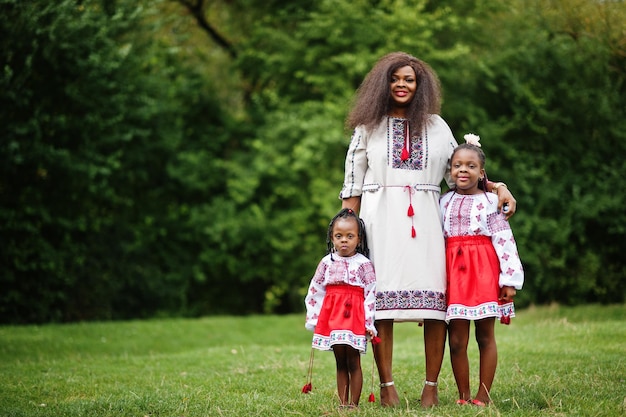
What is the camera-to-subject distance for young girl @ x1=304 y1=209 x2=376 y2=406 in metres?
4.64

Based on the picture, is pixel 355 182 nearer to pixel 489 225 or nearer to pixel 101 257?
pixel 489 225

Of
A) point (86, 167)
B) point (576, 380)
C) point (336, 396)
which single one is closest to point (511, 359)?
point (576, 380)

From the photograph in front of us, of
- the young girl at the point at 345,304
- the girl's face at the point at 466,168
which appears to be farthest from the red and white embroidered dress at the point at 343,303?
the girl's face at the point at 466,168

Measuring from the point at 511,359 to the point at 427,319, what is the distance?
7.96 feet

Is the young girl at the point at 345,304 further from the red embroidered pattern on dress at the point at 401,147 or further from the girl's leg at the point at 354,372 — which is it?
the red embroidered pattern on dress at the point at 401,147

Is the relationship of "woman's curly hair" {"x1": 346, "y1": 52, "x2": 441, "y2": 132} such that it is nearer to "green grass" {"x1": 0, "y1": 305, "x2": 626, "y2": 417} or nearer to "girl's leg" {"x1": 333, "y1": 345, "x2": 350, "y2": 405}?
"girl's leg" {"x1": 333, "y1": 345, "x2": 350, "y2": 405}

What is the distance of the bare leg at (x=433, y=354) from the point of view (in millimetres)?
4828

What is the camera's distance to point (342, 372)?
Result: 480 cm

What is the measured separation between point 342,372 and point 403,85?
1.85 m

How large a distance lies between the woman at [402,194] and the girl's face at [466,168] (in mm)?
172

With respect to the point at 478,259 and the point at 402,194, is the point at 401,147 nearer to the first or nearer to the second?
the point at 402,194

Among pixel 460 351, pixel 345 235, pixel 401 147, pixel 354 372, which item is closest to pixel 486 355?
pixel 460 351

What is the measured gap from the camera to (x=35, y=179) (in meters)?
12.7

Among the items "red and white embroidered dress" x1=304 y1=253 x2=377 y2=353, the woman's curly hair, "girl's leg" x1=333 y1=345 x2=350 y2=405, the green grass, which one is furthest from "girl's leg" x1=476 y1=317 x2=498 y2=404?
the woman's curly hair
